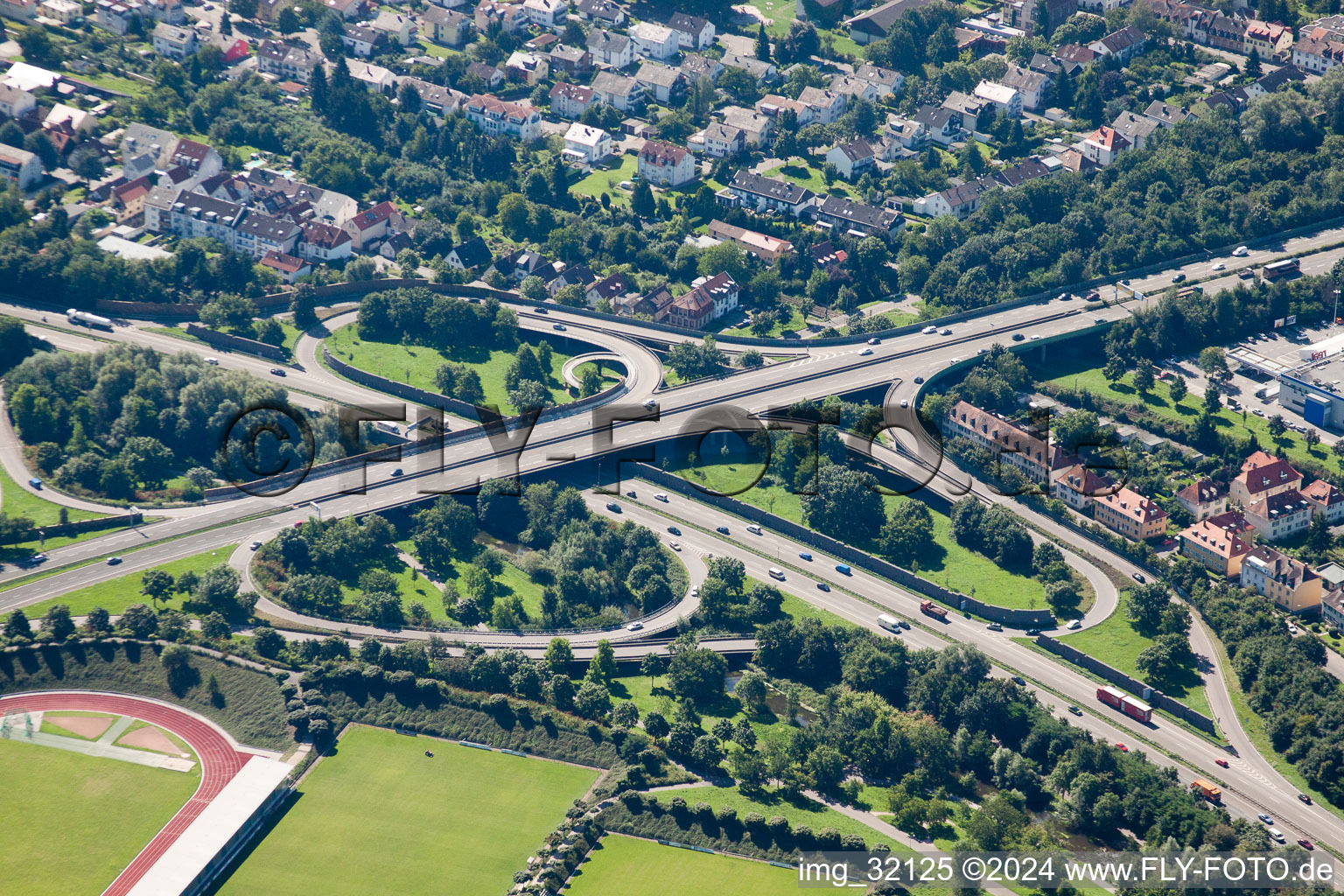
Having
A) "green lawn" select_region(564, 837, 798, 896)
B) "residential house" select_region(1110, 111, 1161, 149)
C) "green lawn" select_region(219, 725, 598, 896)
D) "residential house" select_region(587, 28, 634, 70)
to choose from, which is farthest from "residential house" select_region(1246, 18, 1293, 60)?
"green lawn" select_region(564, 837, 798, 896)

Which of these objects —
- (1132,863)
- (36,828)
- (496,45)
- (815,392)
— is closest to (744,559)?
(815,392)

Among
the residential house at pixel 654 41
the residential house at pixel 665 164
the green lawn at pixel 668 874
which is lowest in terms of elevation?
the green lawn at pixel 668 874

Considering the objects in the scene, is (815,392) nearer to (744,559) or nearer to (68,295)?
(744,559)

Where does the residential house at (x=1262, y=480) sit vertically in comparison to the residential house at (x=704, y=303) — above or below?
below

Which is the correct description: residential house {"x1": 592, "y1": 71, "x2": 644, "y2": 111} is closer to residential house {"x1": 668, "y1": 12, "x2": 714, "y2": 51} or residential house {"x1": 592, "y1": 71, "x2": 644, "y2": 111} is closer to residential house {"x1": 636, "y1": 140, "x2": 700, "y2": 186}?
residential house {"x1": 636, "y1": 140, "x2": 700, "y2": 186}

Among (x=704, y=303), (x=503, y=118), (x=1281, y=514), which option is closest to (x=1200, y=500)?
(x=1281, y=514)

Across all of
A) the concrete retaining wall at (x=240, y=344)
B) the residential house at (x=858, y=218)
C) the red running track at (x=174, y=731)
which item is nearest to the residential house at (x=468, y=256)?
the concrete retaining wall at (x=240, y=344)

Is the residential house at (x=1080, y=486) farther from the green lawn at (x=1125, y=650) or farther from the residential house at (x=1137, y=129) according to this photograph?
the residential house at (x=1137, y=129)
